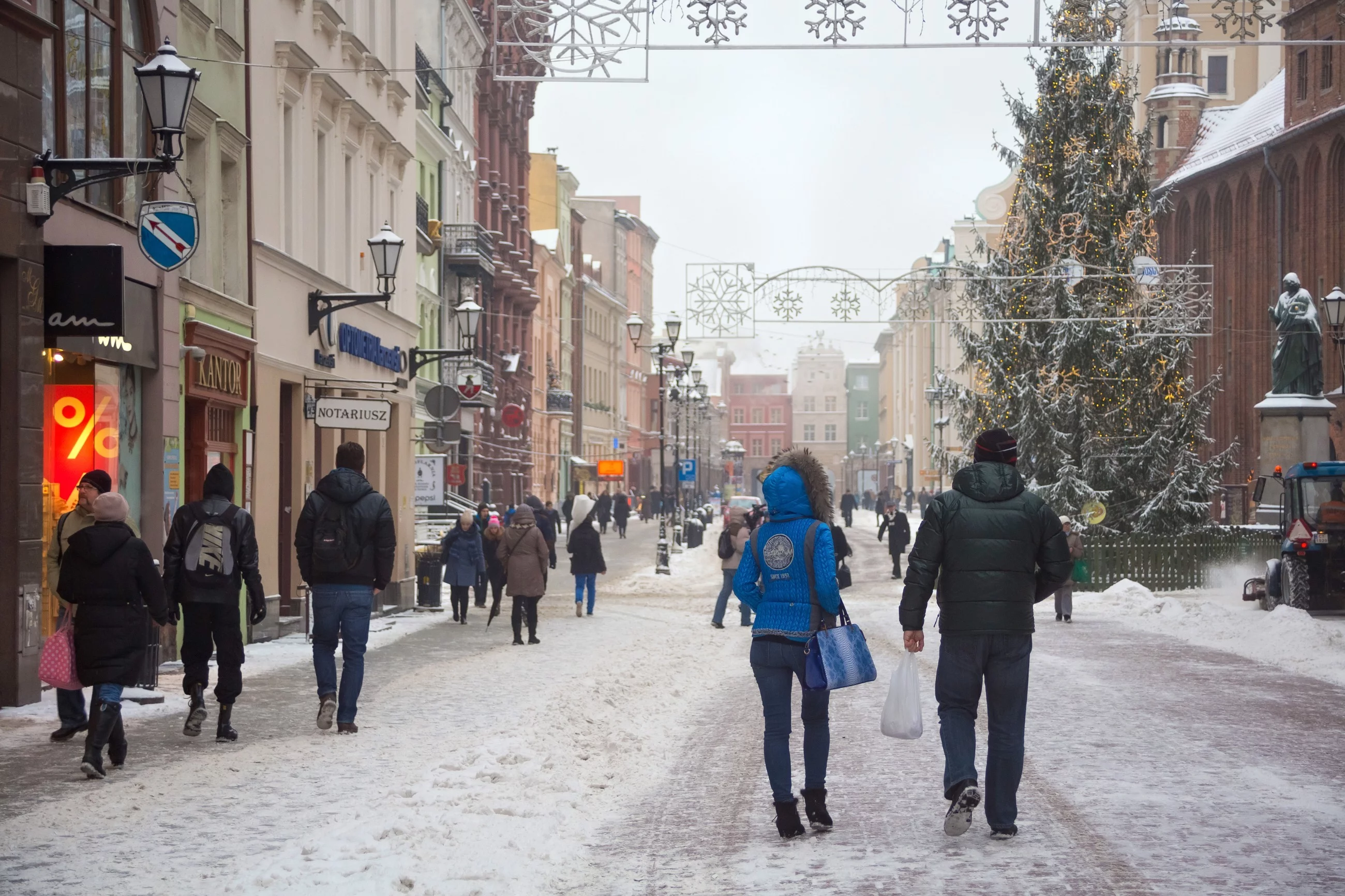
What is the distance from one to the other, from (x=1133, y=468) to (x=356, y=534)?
27.7 metres

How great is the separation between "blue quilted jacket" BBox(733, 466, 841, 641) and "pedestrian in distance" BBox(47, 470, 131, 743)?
15.1ft

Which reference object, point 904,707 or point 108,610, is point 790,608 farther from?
point 108,610

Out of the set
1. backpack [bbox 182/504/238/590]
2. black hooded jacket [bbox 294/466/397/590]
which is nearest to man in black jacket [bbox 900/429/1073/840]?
black hooded jacket [bbox 294/466/397/590]

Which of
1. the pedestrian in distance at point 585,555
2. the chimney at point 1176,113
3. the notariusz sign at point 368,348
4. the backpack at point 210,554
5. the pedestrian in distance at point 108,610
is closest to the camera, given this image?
the pedestrian in distance at point 108,610

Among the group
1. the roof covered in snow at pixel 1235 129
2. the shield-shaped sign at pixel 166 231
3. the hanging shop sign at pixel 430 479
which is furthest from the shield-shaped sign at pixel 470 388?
the roof covered in snow at pixel 1235 129

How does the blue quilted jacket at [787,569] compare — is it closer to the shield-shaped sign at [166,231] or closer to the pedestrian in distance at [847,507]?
the shield-shaped sign at [166,231]

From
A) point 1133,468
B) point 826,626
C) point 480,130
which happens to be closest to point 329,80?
point 826,626

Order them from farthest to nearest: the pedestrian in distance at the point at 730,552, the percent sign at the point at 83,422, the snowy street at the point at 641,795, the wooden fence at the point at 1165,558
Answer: the wooden fence at the point at 1165,558 < the pedestrian in distance at the point at 730,552 < the percent sign at the point at 83,422 < the snowy street at the point at 641,795

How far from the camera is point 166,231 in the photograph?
563 inches

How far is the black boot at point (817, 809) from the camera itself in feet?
→ 26.5

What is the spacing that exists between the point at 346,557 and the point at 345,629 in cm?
51

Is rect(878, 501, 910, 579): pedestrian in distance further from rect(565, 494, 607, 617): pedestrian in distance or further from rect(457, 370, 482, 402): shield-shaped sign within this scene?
rect(565, 494, 607, 617): pedestrian in distance

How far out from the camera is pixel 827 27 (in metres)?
16.3

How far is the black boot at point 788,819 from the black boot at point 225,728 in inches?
183
